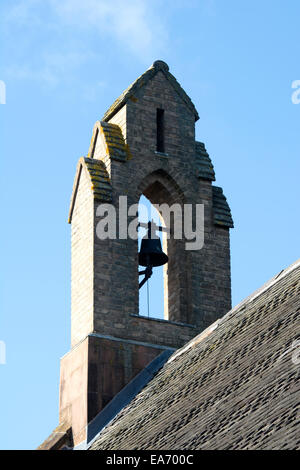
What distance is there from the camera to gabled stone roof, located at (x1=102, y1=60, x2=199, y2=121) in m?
24.5

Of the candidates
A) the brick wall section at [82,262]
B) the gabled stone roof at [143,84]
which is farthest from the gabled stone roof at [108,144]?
the brick wall section at [82,262]

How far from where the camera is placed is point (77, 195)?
24.2 meters

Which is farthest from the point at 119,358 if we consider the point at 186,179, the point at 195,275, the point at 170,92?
the point at 170,92

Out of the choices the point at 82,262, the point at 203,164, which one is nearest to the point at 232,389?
the point at 82,262

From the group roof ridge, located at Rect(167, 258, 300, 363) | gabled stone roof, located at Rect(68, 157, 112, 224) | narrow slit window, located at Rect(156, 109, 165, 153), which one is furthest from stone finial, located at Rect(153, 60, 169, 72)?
roof ridge, located at Rect(167, 258, 300, 363)

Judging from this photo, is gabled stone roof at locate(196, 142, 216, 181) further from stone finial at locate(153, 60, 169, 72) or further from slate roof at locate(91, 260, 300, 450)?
slate roof at locate(91, 260, 300, 450)

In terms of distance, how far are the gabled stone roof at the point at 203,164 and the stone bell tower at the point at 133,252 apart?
0.03m

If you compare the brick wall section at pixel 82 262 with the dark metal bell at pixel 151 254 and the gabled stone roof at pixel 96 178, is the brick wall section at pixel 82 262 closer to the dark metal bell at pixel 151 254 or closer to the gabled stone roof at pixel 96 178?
the gabled stone roof at pixel 96 178

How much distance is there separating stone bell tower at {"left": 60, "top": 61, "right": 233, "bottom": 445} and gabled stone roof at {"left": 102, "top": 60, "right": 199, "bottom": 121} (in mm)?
26

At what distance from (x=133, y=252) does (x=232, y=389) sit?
694 cm

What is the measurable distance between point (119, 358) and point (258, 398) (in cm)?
697

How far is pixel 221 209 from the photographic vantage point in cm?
2453

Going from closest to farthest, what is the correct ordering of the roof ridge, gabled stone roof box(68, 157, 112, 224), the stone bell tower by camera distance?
the roof ridge, the stone bell tower, gabled stone roof box(68, 157, 112, 224)

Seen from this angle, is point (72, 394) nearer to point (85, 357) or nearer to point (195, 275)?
point (85, 357)
